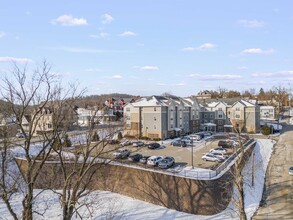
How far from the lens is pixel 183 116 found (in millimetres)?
52031

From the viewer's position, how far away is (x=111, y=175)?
28.6 meters

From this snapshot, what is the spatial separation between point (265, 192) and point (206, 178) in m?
7.41

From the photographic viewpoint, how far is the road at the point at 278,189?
22750mm

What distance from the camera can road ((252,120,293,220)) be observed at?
22.8m

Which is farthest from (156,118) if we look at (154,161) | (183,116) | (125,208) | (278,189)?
(125,208)

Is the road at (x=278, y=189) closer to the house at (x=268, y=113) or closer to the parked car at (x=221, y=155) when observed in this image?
the parked car at (x=221, y=155)

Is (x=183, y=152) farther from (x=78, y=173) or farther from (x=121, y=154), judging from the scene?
(x=78, y=173)

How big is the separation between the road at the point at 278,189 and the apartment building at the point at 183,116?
7444 millimetres

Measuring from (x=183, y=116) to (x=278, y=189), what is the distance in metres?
26.2

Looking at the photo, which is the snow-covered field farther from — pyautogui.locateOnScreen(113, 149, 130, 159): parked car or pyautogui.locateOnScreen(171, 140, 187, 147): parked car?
pyautogui.locateOnScreen(171, 140, 187, 147): parked car

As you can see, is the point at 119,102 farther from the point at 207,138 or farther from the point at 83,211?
the point at 83,211

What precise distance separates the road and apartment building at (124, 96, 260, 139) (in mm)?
7444

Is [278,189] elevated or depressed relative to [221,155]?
depressed

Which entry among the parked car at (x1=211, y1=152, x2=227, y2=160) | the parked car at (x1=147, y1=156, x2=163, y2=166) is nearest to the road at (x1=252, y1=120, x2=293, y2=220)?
the parked car at (x1=211, y1=152, x2=227, y2=160)
